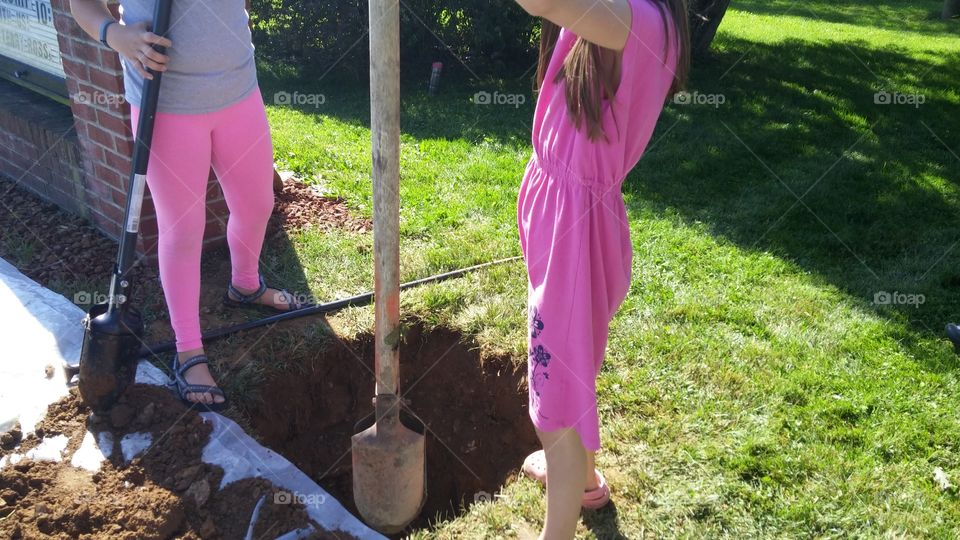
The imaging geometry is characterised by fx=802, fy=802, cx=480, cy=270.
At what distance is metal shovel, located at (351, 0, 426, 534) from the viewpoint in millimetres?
2223

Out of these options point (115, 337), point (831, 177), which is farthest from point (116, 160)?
point (831, 177)

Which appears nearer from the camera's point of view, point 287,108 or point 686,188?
point 686,188

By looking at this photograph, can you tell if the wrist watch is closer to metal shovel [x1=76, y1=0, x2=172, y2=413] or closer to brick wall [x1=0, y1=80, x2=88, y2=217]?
metal shovel [x1=76, y1=0, x2=172, y2=413]

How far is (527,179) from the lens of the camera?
2.19 meters

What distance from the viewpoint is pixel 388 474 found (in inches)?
99.5

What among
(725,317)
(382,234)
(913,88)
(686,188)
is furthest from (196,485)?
(913,88)

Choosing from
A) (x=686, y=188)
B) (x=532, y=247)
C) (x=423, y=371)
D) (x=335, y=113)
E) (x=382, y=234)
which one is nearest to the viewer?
(x=532, y=247)

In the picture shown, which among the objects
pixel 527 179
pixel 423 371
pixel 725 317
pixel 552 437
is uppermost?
pixel 527 179

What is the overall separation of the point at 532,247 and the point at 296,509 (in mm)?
1119

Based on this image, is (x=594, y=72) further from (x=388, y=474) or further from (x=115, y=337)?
(x=115, y=337)

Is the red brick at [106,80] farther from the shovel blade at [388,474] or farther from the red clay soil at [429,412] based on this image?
the shovel blade at [388,474]

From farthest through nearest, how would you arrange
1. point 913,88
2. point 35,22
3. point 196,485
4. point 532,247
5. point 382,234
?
point 913,88 → point 35,22 → point 196,485 → point 382,234 → point 532,247

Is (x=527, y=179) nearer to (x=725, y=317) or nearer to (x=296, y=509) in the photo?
(x=296, y=509)

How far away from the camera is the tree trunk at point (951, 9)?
506 inches
